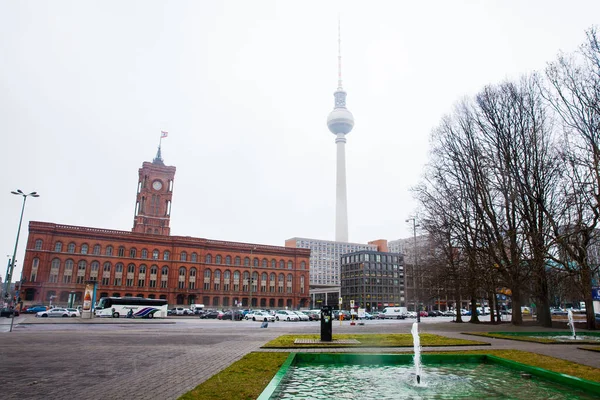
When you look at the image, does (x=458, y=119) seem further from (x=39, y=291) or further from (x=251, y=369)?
(x=39, y=291)

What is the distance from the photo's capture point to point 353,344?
17109mm

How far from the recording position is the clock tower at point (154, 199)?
110 meters

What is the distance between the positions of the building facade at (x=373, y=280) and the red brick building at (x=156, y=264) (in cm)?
3734

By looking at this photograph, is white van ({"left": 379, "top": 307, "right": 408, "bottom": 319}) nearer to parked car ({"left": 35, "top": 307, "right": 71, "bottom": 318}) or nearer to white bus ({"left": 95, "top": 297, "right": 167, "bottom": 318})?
white bus ({"left": 95, "top": 297, "right": 167, "bottom": 318})

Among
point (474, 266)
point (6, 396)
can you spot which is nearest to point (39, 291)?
point (474, 266)

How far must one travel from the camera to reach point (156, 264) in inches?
3570

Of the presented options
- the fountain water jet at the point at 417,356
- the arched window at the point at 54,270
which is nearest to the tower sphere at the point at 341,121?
the arched window at the point at 54,270

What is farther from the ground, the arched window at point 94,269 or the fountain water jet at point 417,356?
the arched window at point 94,269

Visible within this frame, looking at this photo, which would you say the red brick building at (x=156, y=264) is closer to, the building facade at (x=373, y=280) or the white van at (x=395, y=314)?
the white van at (x=395, y=314)

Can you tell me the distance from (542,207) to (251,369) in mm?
22916

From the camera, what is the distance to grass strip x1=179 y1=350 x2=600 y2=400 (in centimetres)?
738

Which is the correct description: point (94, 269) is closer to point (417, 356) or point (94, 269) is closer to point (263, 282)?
point (263, 282)

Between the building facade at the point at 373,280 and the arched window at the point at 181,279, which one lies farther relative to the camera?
the building facade at the point at 373,280

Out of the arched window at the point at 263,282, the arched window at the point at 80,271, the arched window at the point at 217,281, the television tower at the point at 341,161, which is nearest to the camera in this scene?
the arched window at the point at 80,271
